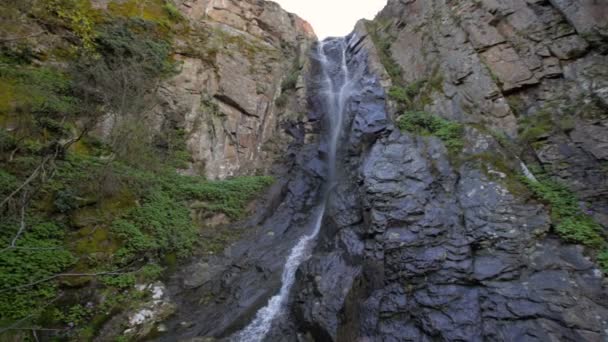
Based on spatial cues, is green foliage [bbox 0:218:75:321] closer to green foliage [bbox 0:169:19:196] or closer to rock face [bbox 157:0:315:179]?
green foliage [bbox 0:169:19:196]

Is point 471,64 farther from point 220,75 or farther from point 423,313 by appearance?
point 220,75

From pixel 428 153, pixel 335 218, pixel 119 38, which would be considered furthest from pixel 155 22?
pixel 428 153

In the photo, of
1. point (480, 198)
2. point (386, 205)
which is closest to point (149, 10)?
point (386, 205)

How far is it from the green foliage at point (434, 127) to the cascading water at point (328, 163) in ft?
9.94

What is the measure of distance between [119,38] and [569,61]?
13.3 meters

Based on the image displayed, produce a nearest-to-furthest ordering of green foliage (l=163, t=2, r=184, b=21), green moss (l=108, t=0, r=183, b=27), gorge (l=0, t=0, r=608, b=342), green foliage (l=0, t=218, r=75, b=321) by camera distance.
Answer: green foliage (l=0, t=218, r=75, b=321)
gorge (l=0, t=0, r=608, b=342)
green moss (l=108, t=0, r=183, b=27)
green foliage (l=163, t=2, r=184, b=21)

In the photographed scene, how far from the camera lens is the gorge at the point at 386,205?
5148mm

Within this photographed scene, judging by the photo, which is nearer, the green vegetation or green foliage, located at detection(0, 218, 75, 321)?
green foliage, located at detection(0, 218, 75, 321)

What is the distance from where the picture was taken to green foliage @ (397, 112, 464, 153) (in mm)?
7476

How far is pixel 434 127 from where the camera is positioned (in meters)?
8.17

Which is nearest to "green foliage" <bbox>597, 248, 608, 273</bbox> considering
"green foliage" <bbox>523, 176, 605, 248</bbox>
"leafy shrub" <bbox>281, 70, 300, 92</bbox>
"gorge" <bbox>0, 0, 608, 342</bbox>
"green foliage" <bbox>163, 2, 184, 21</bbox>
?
"gorge" <bbox>0, 0, 608, 342</bbox>

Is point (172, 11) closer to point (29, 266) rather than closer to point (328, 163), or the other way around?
point (328, 163)

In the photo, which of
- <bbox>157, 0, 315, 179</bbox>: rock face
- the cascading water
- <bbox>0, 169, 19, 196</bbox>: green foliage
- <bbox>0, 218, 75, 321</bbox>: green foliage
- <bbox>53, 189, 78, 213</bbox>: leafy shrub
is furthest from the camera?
<bbox>157, 0, 315, 179</bbox>: rock face

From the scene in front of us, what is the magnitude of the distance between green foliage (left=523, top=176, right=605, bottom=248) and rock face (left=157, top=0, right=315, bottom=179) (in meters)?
8.57
